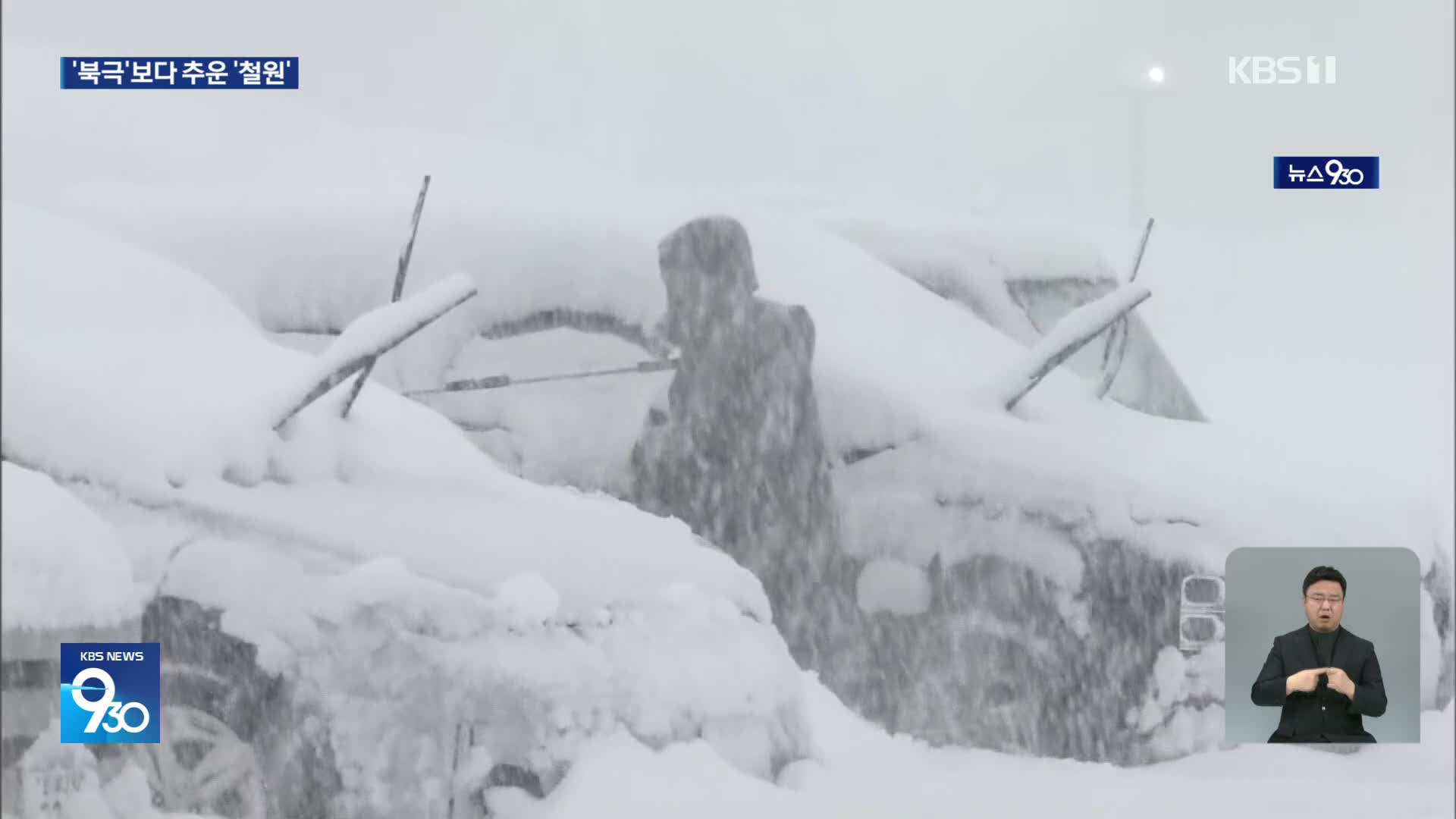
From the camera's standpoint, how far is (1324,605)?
9.06 feet

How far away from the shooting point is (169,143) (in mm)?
2670

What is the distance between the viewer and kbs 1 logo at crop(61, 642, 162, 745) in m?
2.45

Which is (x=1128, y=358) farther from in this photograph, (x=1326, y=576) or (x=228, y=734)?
(x=228, y=734)

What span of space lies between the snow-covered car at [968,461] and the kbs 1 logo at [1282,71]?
466 millimetres

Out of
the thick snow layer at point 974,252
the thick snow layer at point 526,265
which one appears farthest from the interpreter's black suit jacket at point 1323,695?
the thick snow layer at point 974,252

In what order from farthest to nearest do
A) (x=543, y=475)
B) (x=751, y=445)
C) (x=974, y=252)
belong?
(x=974, y=252) < (x=751, y=445) < (x=543, y=475)

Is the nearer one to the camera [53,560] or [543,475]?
[53,560]

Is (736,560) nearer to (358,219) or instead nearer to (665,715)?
(665,715)

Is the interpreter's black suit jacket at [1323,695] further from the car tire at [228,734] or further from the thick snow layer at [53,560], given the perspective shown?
the thick snow layer at [53,560]

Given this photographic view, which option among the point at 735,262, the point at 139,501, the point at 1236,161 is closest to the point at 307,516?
the point at 139,501

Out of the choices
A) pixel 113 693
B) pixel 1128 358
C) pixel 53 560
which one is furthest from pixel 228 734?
pixel 1128 358

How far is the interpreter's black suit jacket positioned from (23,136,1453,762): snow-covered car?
109mm

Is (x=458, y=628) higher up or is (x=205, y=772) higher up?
(x=458, y=628)

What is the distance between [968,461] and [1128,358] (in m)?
0.38
